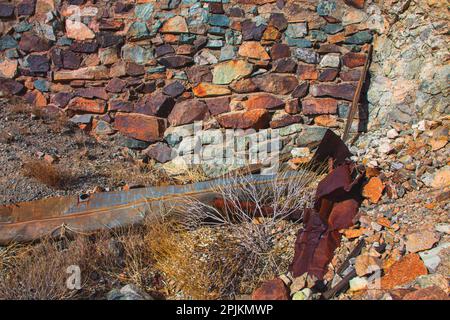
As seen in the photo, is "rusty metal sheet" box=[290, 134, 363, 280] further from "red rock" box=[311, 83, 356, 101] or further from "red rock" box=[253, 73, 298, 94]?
"red rock" box=[253, 73, 298, 94]

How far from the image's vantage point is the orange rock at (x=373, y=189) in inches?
158

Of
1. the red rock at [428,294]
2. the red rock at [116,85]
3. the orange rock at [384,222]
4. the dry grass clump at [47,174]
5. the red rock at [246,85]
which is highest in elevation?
the red rock at [246,85]

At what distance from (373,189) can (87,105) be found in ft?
11.6

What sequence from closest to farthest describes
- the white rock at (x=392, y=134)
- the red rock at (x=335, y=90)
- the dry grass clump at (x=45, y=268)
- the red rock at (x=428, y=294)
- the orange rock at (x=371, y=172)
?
the red rock at (x=428, y=294), the dry grass clump at (x=45, y=268), the orange rock at (x=371, y=172), the white rock at (x=392, y=134), the red rock at (x=335, y=90)

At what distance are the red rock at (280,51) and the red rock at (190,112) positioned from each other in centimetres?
101

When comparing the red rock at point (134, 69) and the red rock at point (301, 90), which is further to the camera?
the red rock at point (134, 69)

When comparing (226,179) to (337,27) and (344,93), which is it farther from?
(337,27)

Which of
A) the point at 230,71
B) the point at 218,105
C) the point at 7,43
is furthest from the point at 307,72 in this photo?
the point at 7,43

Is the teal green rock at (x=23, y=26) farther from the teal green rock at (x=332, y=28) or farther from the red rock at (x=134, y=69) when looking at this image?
the teal green rock at (x=332, y=28)

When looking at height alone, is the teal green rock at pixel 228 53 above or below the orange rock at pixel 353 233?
above

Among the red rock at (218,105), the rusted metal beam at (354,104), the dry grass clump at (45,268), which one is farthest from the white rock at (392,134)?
the dry grass clump at (45,268)

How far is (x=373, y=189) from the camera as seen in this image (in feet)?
13.4

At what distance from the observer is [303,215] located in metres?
3.88
